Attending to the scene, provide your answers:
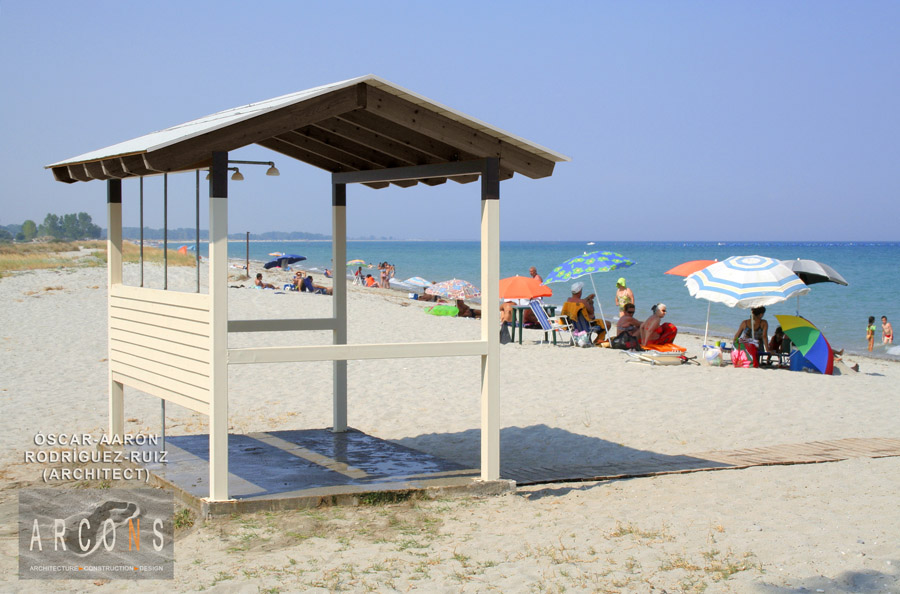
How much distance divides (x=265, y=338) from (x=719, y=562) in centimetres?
1252

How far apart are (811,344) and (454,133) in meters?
8.98

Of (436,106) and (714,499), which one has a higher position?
(436,106)

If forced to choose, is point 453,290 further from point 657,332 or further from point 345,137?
point 345,137

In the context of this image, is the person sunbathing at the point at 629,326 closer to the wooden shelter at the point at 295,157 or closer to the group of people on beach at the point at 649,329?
the group of people on beach at the point at 649,329

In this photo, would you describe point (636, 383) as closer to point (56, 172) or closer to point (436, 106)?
point (436, 106)

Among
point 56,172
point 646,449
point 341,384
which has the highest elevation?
point 56,172

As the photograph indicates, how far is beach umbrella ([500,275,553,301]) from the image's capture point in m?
16.1

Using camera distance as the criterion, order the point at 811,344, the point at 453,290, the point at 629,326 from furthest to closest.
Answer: the point at 453,290 < the point at 629,326 < the point at 811,344

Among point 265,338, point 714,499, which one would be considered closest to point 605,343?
point 265,338

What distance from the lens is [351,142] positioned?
693cm

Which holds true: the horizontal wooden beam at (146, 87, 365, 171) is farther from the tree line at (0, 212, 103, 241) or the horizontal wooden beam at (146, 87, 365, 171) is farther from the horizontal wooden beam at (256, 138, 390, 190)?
the tree line at (0, 212, 103, 241)

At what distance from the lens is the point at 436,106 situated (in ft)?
19.0

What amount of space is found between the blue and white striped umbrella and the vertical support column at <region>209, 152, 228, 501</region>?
8.97 m

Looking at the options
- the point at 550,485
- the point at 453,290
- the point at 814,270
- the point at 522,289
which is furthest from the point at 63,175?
the point at 453,290
